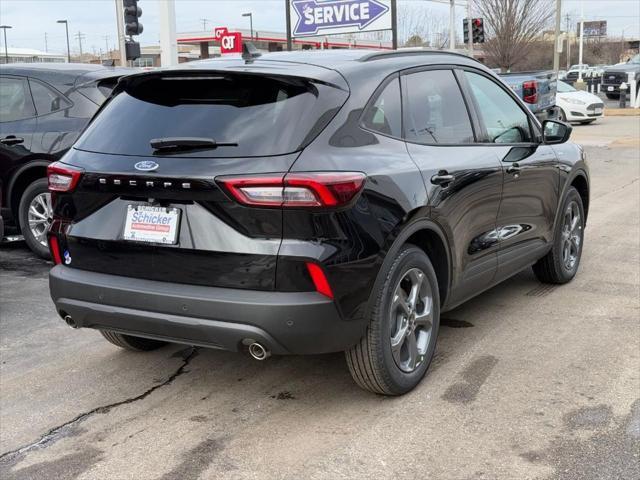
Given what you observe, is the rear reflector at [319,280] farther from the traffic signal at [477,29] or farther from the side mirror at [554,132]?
the traffic signal at [477,29]

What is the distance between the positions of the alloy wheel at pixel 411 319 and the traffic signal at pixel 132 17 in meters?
14.1

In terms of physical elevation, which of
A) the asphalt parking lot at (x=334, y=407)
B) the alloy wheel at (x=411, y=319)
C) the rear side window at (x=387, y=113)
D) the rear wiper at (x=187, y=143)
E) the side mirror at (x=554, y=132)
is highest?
the rear side window at (x=387, y=113)

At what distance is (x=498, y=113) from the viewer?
4.96 metres

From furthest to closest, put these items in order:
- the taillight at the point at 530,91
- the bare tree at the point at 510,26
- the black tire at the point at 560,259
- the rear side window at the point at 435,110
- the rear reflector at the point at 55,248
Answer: the bare tree at the point at 510,26 < the taillight at the point at 530,91 < the black tire at the point at 560,259 < the rear side window at the point at 435,110 < the rear reflector at the point at 55,248

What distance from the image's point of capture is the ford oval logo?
343cm

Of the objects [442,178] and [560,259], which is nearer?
[442,178]

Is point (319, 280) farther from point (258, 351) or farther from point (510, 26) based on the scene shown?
point (510, 26)

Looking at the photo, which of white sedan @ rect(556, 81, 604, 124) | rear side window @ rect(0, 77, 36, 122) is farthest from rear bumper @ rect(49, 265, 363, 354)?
white sedan @ rect(556, 81, 604, 124)

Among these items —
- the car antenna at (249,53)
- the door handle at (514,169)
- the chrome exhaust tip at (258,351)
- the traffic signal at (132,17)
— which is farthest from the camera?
the traffic signal at (132,17)

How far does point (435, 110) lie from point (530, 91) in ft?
49.1

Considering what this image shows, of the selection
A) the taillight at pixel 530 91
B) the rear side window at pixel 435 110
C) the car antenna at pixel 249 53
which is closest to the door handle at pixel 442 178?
the rear side window at pixel 435 110

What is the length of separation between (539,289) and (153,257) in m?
3.45

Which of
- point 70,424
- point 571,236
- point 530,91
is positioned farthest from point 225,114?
point 530,91

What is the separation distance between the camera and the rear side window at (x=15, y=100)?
23.5 ft
